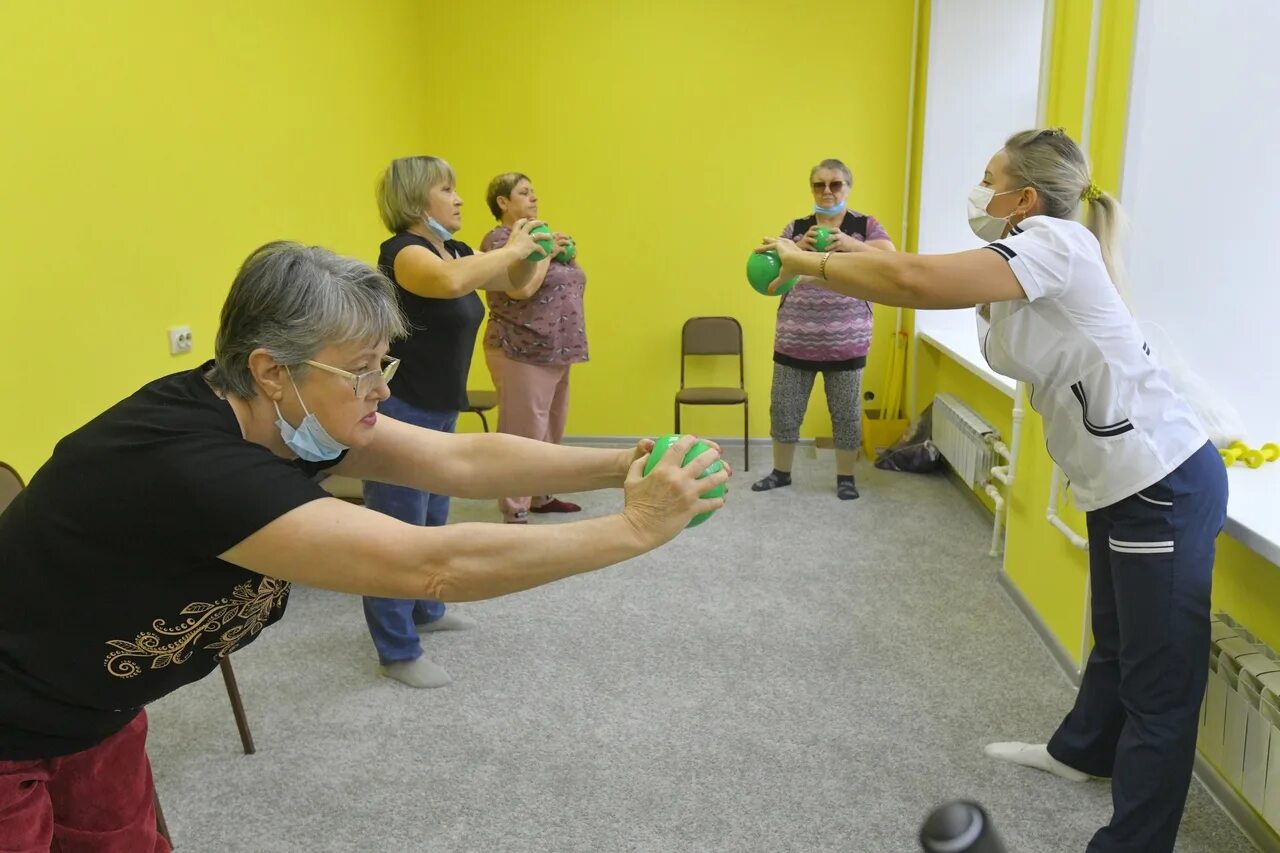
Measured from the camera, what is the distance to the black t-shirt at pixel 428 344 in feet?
8.53

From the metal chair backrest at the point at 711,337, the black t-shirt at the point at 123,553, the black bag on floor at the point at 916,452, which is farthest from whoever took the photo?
the metal chair backrest at the point at 711,337

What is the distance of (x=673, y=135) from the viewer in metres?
5.25

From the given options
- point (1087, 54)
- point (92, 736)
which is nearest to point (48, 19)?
point (92, 736)

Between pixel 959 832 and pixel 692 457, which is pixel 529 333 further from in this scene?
pixel 959 832

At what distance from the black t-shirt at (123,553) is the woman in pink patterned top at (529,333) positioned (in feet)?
8.79

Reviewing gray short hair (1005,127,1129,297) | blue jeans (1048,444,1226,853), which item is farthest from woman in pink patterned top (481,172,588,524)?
blue jeans (1048,444,1226,853)

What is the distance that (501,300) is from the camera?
3.93m

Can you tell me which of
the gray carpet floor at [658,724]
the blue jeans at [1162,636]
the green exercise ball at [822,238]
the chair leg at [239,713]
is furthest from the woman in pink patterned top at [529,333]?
the blue jeans at [1162,636]

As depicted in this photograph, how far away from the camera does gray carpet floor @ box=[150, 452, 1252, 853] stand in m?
2.10

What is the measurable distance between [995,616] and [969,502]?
1.31 metres

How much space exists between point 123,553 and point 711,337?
4.38 metres

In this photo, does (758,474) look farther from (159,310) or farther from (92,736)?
(92,736)

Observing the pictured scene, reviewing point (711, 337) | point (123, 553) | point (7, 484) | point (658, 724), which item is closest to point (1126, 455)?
point (658, 724)

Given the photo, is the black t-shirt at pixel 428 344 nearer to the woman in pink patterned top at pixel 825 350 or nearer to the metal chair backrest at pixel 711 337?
the woman in pink patterned top at pixel 825 350
